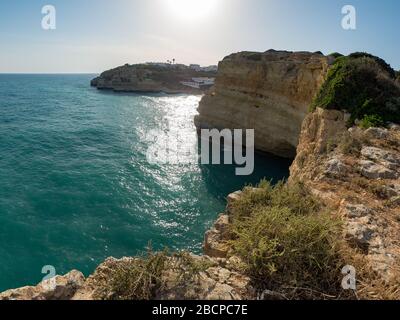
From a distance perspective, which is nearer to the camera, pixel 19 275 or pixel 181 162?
pixel 19 275

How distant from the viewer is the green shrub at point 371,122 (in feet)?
37.3

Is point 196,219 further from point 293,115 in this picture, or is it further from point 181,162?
point 293,115

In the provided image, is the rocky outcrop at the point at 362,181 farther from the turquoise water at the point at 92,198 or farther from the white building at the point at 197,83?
the white building at the point at 197,83

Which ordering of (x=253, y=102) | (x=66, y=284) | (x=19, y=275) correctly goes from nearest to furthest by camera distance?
(x=66, y=284), (x=19, y=275), (x=253, y=102)

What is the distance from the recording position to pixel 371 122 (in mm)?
11484

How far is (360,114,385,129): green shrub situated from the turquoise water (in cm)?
908

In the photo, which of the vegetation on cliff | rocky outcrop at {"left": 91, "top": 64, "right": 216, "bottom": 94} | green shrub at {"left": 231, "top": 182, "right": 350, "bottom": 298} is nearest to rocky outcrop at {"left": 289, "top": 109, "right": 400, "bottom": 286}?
the vegetation on cliff

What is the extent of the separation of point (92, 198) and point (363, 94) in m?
15.8

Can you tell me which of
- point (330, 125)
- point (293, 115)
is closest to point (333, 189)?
point (330, 125)

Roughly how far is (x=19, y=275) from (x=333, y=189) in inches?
488

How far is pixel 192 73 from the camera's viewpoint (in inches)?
4508

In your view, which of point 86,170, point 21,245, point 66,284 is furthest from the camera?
point 86,170

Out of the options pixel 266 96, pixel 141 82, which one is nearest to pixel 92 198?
pixel 266 96

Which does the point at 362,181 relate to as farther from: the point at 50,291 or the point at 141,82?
the point at 141,82
